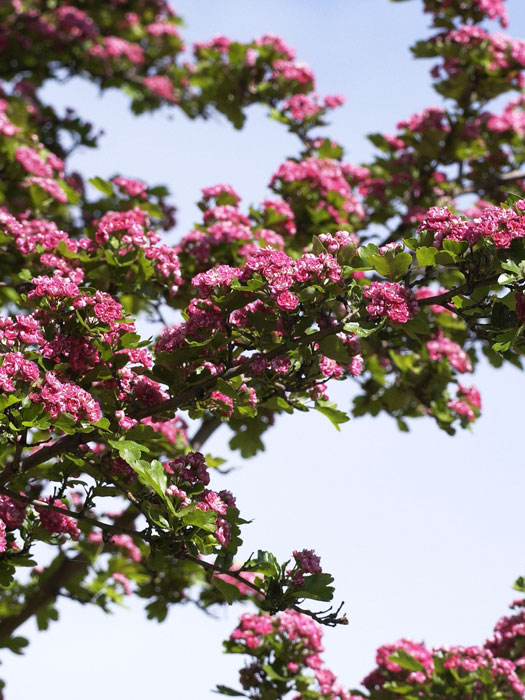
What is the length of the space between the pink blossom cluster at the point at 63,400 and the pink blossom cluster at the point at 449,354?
15.2ft

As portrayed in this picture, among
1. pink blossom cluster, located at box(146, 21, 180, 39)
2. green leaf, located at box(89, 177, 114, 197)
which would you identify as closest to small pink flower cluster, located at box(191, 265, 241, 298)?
green leaf, located at box(89, 177, 114, 197)

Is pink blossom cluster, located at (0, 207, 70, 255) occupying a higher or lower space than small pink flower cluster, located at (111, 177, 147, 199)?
lower

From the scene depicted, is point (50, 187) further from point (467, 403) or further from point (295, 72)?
point (467, 403)

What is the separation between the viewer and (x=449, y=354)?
848 centimetres

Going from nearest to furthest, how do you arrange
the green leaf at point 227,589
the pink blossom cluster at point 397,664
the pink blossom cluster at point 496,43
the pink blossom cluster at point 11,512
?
1. the green leaf at point 227,589
2. the pink blossom cluster at point 11,512
3. the pink blossom cluster at point 397,664
4. the pink blossom cluster at point 496,43

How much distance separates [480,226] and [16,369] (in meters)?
2.41

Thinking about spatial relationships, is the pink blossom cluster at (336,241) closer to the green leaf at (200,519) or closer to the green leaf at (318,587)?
the green leaf at (200,519)

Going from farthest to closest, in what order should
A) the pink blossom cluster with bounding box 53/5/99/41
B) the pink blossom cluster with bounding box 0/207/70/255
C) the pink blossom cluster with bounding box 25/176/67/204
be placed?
the pink blossom cluster with bounding box 53/5/99/41 → the pink blossom cluster with bounding box 25/176/67/204 → the pink blossom cluster with bounding box 0/207/70/255

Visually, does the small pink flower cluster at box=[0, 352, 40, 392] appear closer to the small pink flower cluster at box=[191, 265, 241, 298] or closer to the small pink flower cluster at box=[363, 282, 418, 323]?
the small pink flower cluster at box=[191, 265, 241, 298]

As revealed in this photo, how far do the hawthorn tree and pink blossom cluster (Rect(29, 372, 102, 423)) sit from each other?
1 centimetres

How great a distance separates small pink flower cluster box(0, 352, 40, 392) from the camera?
446 cm

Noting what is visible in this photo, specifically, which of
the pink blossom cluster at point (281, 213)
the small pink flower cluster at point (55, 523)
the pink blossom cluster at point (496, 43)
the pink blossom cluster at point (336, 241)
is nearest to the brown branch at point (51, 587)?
the pink blossom cluster at point (281, 213)

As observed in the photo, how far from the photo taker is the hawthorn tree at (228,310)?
4543mm

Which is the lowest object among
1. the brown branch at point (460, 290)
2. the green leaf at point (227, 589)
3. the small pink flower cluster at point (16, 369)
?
the green leaf at point (227, 589)
